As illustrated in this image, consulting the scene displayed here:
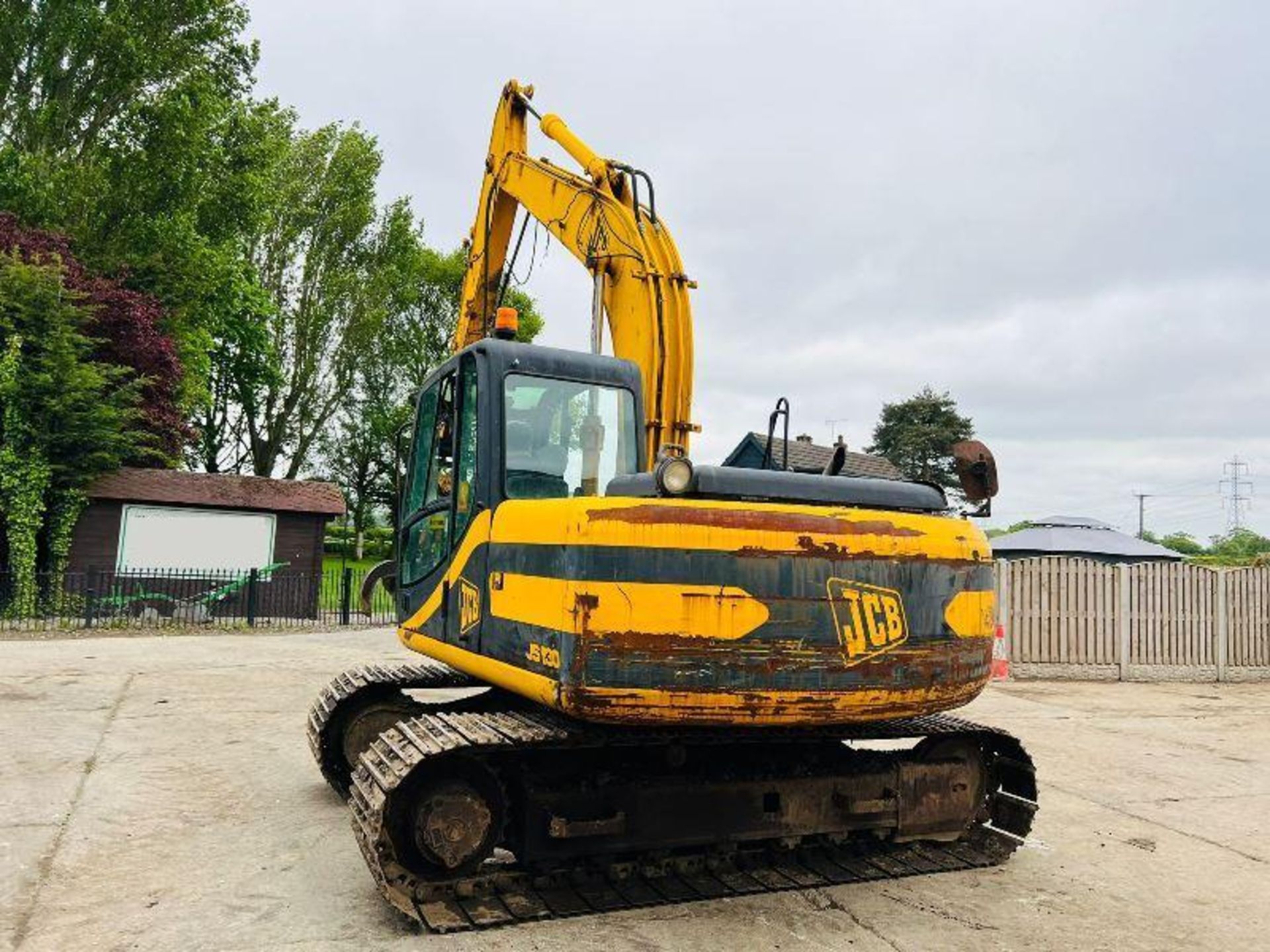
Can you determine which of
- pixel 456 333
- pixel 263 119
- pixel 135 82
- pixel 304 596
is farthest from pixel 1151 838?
pixel 263 119

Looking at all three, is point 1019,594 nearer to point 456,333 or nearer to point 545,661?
point 456,333

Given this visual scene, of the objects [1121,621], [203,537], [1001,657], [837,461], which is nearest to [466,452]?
[837,461]

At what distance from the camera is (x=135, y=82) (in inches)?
904

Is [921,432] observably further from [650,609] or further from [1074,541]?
[650,609]

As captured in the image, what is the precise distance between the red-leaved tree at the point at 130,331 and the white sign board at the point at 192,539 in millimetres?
1531

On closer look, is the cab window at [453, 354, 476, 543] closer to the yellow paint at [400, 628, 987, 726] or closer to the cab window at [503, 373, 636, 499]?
the cab window at [503, 373, 636, 499]

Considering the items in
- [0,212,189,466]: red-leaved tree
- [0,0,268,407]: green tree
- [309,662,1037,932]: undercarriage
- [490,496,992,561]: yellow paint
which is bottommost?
[309,662,1037,932]: undercarriage

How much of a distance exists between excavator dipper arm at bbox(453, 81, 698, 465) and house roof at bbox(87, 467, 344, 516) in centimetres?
1495

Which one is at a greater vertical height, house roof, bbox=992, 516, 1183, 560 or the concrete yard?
house roof, bbox=992, 516, 1183, 560

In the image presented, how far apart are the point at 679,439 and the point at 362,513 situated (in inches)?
1556

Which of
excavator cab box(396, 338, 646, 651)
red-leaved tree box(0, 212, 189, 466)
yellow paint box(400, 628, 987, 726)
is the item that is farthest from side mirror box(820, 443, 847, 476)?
red-leaved tree box(0, 212, 189, 466)

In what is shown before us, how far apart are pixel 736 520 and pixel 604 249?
3.24 meters

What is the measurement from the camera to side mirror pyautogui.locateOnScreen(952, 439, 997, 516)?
4.37 metres

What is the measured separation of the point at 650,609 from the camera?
11.8 ft
